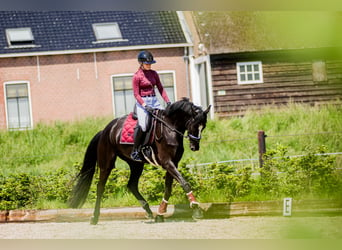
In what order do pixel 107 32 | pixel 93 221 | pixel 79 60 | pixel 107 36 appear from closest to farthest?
1. pixel 93 221
2. pixel 107 32
3. pixel 107 36
4. pixel 79 60

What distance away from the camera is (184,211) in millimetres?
4867

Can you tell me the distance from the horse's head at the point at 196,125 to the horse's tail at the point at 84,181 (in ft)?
3.49

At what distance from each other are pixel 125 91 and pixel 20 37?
1993 mm

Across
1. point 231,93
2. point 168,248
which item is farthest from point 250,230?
point 231,93

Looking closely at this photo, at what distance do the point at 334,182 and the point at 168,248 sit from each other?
2.02 meters

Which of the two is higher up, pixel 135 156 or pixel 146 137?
pixel 146 137

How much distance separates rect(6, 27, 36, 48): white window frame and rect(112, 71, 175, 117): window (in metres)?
1.50

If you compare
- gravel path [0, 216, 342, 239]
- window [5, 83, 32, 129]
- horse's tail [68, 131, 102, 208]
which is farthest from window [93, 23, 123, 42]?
gravel path [0, 216, 342, 239]

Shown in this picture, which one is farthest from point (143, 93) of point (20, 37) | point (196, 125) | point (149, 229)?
point (20, 37)

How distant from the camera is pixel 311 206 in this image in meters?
4.65

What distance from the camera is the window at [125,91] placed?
855 cm

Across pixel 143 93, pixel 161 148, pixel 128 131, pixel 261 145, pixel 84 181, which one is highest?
pixel 143 93

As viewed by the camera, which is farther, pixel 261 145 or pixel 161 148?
pixel 261 145

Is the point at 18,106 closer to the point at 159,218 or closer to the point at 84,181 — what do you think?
the point at 84,181
